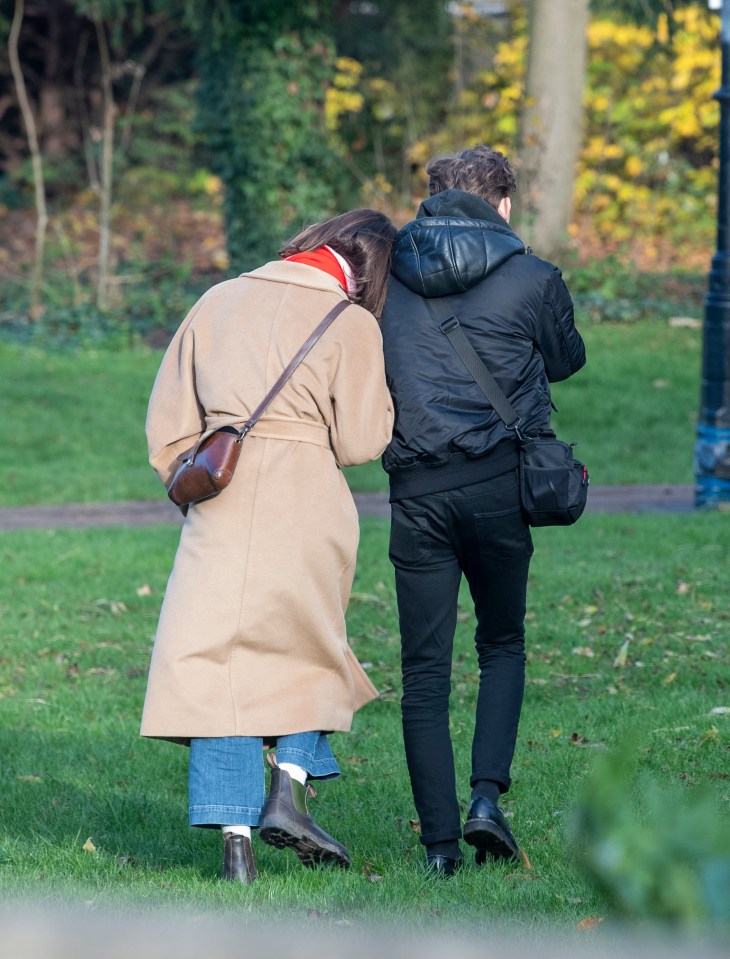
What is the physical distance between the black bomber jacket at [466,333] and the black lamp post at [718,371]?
5878 mm

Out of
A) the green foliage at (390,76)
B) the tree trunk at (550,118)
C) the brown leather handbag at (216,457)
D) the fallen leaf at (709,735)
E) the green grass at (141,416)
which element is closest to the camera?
the brown leather handbag at (216,457)

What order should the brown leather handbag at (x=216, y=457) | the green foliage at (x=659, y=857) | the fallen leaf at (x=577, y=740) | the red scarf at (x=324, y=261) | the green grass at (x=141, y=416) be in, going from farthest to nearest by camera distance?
the green grass at (x=141, y=416) → the fallen leaf at (x=577, y=740) → the red scarf at (x=324, y=261) → the brown leather handbag at (x=216, y=457) → the green foliage at (x=659, y=857)

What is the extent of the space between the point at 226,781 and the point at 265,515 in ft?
2.43

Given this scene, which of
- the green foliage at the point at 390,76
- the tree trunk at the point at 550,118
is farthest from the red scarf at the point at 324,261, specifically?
the green foliage at the point at 390,76

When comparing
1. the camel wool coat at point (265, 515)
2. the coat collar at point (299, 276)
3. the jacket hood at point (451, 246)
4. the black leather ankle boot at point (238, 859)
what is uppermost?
the jacket hood at point (451, 246)

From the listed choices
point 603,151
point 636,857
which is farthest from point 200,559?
point 603,151

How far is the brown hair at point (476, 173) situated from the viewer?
4000 mm

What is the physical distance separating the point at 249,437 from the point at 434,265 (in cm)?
70

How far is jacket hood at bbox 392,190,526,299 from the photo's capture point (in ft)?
12.3

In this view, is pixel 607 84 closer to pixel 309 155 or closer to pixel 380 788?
pixel 309 155

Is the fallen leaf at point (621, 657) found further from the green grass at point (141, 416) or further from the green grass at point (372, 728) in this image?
the green grass at point (141, 416)

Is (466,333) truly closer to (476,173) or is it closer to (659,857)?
(476,173)

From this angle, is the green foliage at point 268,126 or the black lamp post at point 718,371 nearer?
the black lamp post at point 718,371

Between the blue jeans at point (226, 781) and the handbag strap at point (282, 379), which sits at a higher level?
the handbag strap at point (282, 379)
